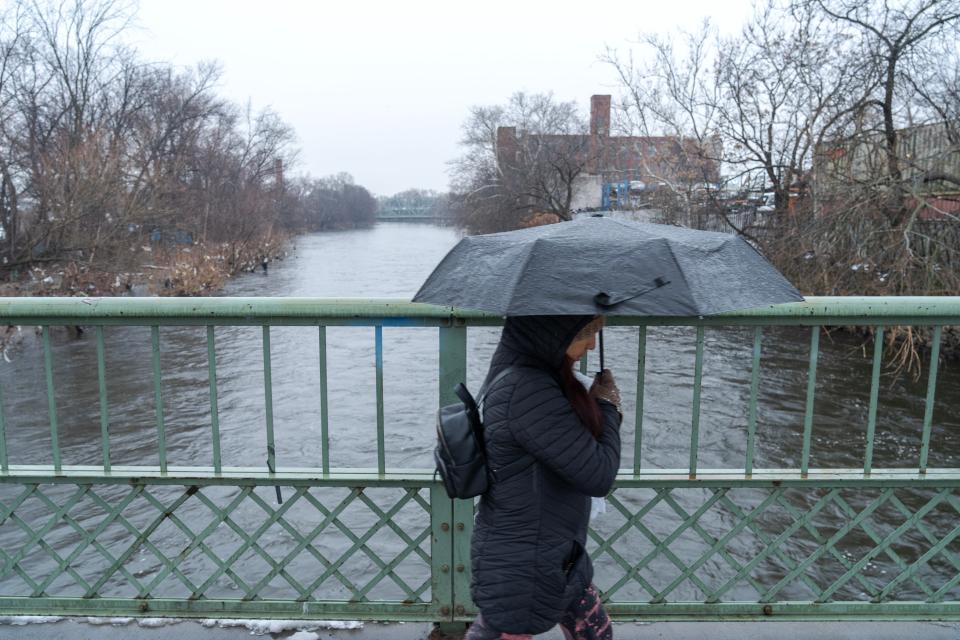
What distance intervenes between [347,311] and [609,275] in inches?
44.8

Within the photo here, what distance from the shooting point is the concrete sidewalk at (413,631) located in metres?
2.95

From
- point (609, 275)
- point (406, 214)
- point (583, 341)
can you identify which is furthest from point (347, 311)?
point (406, 214)

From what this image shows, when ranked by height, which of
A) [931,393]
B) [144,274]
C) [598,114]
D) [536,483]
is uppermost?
[598,114]

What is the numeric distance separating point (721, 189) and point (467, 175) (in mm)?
39103

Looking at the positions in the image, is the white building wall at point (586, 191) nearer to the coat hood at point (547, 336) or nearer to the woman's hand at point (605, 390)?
the woman's hand at point (605, 390)

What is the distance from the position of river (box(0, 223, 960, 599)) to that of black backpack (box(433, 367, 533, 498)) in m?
4.24

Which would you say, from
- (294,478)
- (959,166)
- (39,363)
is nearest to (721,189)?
(959,166)

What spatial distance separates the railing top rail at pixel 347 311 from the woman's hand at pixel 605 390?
531mm

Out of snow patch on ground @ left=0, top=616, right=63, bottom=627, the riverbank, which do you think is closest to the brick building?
the riverbank

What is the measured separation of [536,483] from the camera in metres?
2.16

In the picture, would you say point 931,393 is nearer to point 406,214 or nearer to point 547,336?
point 547,336

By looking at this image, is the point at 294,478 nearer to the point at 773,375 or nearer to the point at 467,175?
the point at 773,375

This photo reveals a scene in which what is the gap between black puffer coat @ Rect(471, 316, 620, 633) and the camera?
2.10 meters

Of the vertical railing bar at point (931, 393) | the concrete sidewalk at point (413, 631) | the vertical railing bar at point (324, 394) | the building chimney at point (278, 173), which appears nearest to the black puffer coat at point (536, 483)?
the vertical railing bar at point (324, 394)
